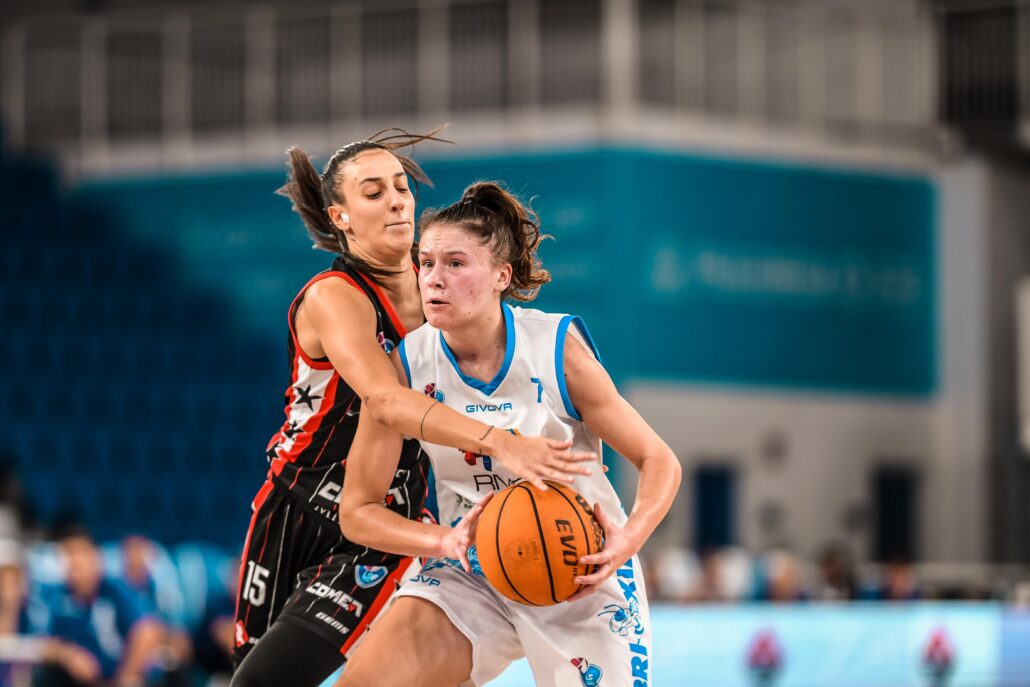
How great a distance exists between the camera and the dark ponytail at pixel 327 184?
189 inches

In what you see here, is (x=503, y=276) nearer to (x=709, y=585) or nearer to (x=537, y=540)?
(x=537, y=540)

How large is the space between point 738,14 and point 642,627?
40.8ft

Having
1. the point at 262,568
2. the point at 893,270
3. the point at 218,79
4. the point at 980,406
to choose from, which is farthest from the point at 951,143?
the point at 262,568

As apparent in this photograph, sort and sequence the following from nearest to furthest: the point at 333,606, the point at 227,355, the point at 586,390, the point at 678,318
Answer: the point at 586,390, the point at 333,606, the point at 678,318, the point at 227,355

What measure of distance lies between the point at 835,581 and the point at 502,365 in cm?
1008

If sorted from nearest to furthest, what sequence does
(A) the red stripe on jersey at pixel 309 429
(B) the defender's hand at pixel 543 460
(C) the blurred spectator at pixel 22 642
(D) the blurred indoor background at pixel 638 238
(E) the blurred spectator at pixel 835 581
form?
(B) the defender's hand at pixel 543 460 < (A) the red stripe on jersey at pixel 309 429 < (C) the blurred spectator at pixel 22 642 < (E) the blurred spectator at pixel 835 581 < (D) the blurred indoor background at pixel 638 238

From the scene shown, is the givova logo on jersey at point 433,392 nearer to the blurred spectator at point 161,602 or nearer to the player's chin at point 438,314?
the player's chin at point 438,314

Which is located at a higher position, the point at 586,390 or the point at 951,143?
the point at 951,143

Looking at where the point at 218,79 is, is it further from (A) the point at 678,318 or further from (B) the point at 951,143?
(B) the point at 951,143

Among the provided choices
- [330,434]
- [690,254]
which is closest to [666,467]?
[330,434]

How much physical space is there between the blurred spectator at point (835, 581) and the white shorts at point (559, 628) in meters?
9.28

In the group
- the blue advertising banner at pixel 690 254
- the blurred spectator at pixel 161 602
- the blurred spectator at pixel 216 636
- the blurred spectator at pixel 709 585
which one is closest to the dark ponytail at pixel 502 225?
the blurred spectator at pixel 161 602

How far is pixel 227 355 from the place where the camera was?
55.8ft

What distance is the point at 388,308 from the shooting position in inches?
185
